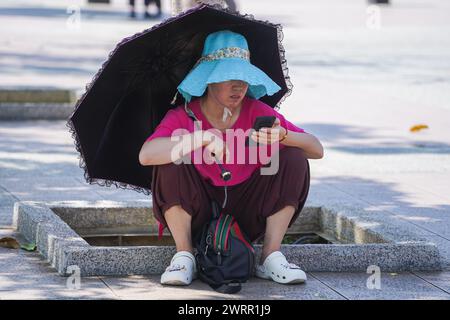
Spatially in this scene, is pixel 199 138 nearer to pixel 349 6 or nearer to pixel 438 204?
pixel 438 204

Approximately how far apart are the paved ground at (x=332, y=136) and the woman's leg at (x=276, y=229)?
0.59 ft

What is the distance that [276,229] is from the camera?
559cm

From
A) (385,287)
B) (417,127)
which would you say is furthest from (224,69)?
(417,127)

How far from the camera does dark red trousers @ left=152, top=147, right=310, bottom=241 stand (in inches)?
216

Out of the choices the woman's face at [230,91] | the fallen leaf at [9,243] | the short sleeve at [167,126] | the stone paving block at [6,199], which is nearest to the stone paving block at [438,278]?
the woman's face at [230,91]

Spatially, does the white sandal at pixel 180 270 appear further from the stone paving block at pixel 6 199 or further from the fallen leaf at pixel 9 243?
the stone paving block at pixel 6 199

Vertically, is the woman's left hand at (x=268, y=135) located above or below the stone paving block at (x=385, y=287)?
above

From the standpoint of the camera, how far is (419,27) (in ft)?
77.5

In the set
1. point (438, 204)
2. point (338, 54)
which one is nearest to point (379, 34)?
point (338, 54)

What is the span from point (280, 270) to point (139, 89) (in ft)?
4.01

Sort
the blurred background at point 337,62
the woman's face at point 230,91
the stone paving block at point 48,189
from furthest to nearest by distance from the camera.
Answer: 1. the blurred background at point 337,62
2. the stone paving block at point 48,189
3. the woman's face at point 230,91

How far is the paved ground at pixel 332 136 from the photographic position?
17.9 feet

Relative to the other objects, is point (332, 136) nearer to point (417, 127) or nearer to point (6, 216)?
point (417, 127)

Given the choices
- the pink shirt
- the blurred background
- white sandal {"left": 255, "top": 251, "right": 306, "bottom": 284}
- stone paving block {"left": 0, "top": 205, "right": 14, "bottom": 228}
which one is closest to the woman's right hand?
the pink shirt
